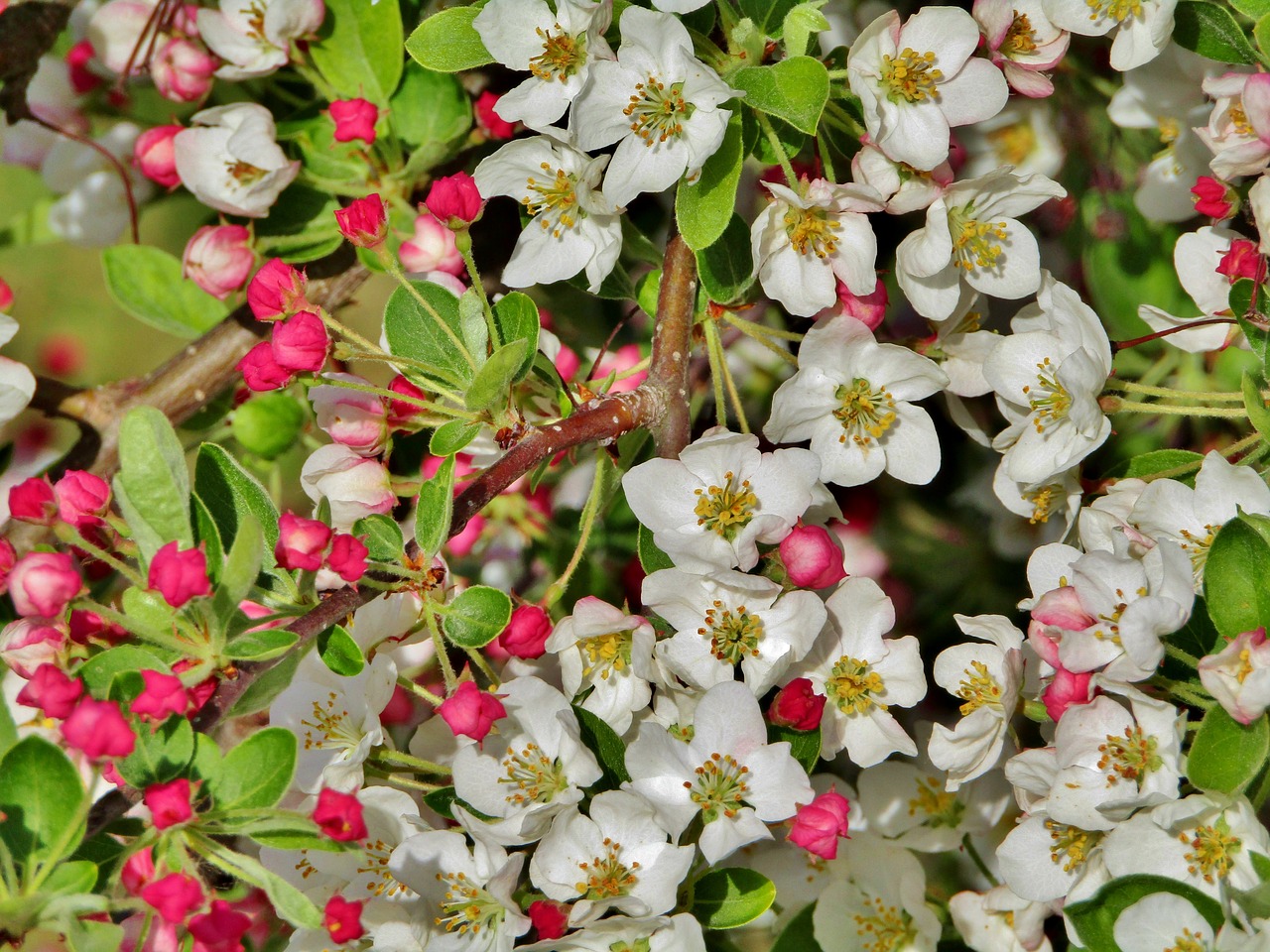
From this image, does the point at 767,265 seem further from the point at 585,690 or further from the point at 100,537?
the point at 100,537

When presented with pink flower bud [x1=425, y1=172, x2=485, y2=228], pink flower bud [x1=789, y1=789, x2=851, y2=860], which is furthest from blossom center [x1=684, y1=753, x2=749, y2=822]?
pink flower bud [x1=425, y1=172, x2=485, y2=228]

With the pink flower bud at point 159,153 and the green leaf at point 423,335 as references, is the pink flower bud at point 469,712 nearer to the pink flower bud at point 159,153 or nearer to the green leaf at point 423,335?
the green leaf at point 423,335

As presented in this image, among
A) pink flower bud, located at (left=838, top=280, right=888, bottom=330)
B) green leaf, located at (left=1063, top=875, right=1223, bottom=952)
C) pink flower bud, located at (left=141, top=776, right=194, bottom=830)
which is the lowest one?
green leaf, located at (left=1063, top=875, right=1223, bottom=952)

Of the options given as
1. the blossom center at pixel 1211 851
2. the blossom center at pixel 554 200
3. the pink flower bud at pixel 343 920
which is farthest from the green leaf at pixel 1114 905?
the blossom center at pixel 554 200

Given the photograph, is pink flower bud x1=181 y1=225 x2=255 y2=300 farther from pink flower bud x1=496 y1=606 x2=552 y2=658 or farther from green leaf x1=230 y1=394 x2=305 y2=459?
pink flower bud x1=496 y1=606 x2=552 y2=658

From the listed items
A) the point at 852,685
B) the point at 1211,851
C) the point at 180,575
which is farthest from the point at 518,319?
the point at 1211,851
